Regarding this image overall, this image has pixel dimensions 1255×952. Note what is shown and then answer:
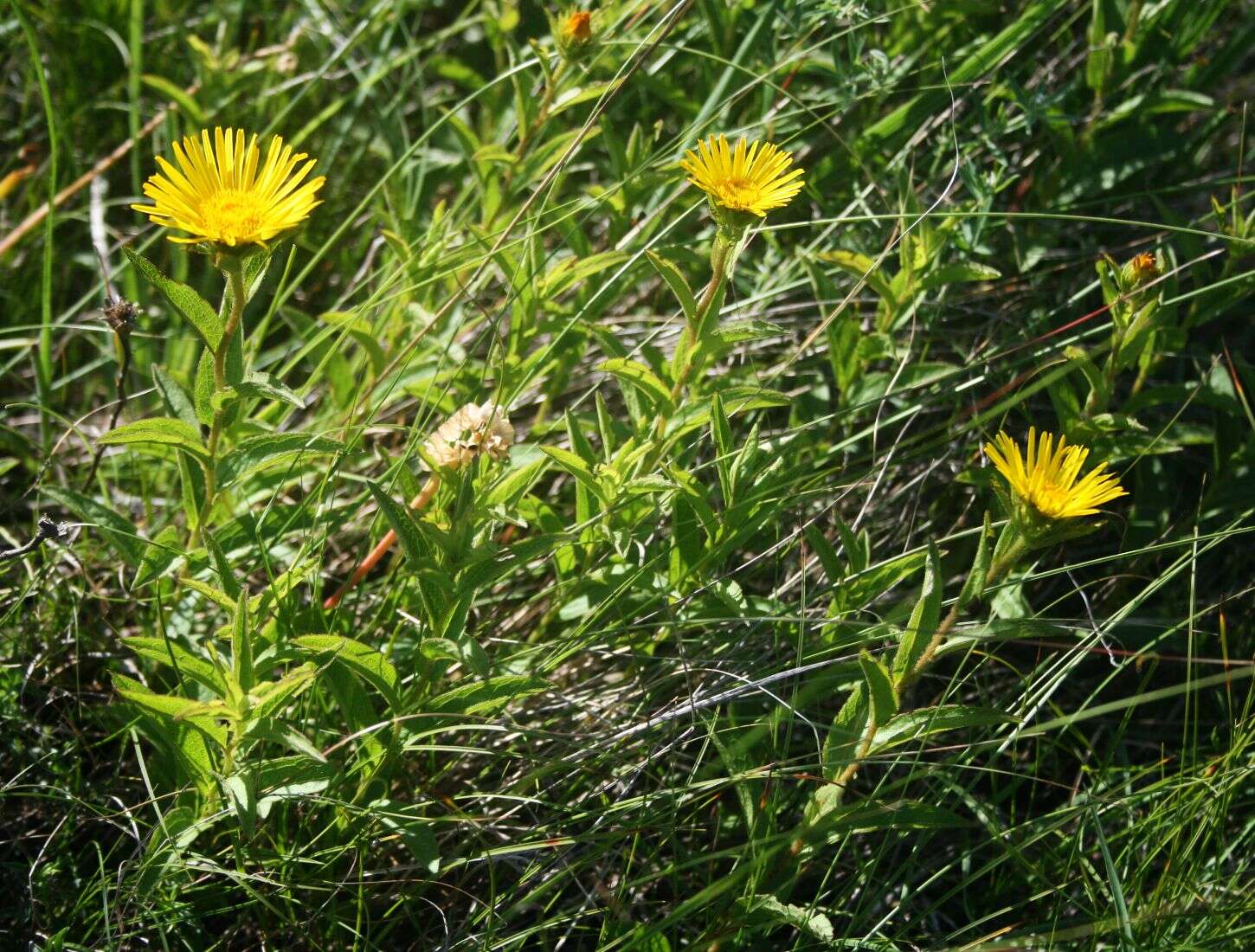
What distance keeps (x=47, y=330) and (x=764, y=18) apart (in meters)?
1.38

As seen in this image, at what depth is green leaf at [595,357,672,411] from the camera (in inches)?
58.1

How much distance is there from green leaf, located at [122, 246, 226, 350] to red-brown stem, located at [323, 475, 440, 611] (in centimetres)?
36

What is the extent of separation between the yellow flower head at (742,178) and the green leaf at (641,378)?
249 millimetres

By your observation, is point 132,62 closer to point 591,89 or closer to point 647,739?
point 591,89

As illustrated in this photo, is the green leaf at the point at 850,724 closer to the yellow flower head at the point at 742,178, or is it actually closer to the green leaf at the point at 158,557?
the yellow flower head at the point at 742,178

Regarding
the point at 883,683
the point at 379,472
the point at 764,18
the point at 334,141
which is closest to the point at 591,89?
the point at 764,18

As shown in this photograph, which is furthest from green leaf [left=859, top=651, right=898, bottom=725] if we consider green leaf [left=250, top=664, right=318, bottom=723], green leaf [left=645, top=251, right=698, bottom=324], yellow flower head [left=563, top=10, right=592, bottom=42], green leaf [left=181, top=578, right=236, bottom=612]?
yellow flower head [left=563, top=10, right=592, bottom=42]

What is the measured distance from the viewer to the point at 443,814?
1.59 m

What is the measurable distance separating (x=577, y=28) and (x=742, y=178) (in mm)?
469

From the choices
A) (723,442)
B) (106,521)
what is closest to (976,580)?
(723,442)

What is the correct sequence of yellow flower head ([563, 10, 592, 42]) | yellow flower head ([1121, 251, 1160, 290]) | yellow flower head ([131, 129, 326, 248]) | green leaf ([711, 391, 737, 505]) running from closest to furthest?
yellow flower head ([131, 129, 326, 248]) < green leaf ([711, 391, 737, 505]) < yellow flower head ([1121, 251, 1160, 290]) < yellow flower head ([563, 10, 592, 42])

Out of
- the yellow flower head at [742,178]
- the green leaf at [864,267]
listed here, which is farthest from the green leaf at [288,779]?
the green leaf at [864,267]

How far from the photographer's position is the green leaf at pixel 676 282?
4.60 ft

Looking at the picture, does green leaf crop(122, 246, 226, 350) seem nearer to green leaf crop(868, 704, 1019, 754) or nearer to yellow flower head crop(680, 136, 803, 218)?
yellow flower head crop(680, 136, 803, 218)
